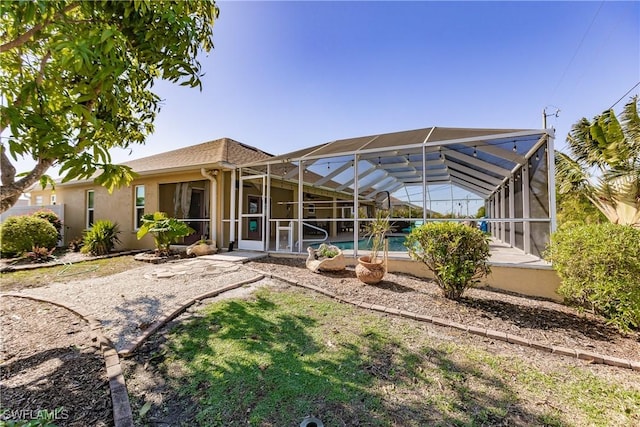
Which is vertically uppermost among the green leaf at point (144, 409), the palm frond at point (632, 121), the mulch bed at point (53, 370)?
the palm frond at point (632, 121)

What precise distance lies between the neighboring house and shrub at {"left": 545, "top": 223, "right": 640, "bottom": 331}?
29.8ft

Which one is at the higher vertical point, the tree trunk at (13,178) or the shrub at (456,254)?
the tree trunk at (13,178)

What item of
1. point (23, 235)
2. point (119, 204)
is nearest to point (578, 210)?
point (119, 204)

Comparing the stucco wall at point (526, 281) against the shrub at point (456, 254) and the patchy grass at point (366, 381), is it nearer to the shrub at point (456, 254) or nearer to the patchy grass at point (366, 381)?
the shrub at point (456, 254)

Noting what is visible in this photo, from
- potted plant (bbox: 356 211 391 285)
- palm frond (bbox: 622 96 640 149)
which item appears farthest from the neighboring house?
palm frond (bbox: 622 96 640 149)

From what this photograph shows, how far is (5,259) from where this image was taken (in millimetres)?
8844

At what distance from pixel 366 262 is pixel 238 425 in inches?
166

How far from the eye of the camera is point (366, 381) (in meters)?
2.63

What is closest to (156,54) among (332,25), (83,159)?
(83,159)

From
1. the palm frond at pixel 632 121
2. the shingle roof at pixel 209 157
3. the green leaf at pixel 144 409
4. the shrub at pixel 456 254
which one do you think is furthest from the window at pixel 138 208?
the palm frond at pixel 632 121

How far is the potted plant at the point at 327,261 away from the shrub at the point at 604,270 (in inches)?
168

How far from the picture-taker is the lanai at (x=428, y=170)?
6.16 metres

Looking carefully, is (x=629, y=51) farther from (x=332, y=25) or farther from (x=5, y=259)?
(x=5, y=259)

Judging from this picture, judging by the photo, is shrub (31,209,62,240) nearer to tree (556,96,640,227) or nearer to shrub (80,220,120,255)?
shrub (80,220,120,255)
